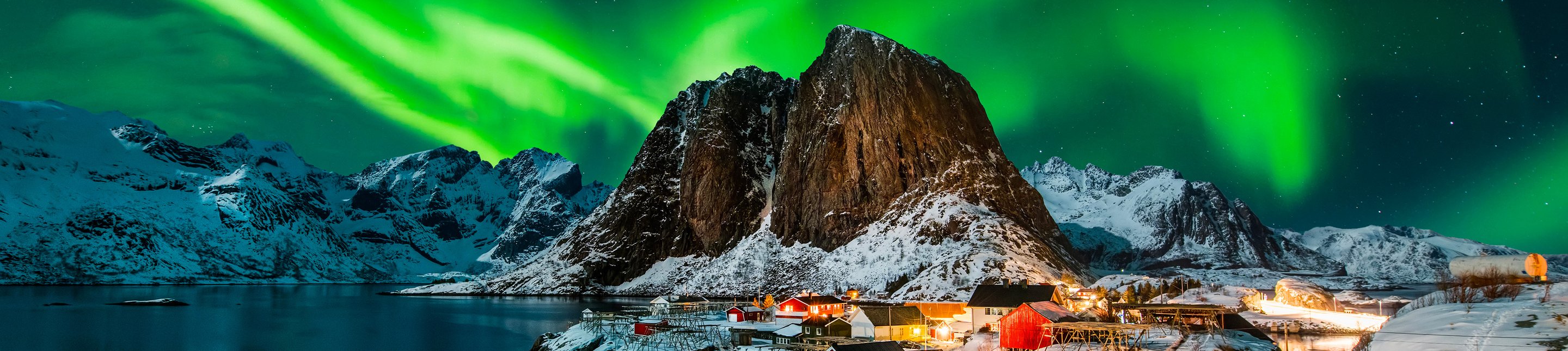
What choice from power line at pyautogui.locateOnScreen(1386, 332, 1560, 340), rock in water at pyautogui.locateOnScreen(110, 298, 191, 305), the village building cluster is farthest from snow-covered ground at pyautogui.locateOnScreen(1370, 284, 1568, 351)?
rock in water at pyautogui.locateOnScreen(110, 298, 191, 305)

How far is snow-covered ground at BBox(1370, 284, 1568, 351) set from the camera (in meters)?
37.3

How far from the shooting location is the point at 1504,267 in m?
63.1

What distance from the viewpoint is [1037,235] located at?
175750 mm

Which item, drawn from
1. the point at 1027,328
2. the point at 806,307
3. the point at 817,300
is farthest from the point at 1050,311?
the point at 817,300

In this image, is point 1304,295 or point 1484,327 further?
point 1304,295

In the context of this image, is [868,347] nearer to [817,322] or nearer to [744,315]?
[817,322]

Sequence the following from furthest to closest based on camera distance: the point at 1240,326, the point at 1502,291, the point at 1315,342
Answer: the point at 1315,342 < the point at 1240,326 < the point at 1502,291

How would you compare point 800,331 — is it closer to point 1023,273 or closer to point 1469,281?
point 1469,281

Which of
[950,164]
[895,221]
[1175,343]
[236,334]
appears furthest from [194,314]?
[1175,343]

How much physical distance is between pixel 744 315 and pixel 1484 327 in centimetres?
7283

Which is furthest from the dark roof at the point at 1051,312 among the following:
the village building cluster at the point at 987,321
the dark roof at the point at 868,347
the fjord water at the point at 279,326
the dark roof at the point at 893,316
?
the fjord water at the point at 279,326

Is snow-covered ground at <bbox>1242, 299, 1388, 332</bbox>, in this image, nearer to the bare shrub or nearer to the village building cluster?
the village building cluster

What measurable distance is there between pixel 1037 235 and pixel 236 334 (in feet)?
450

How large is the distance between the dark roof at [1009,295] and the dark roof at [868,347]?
24.4 m
